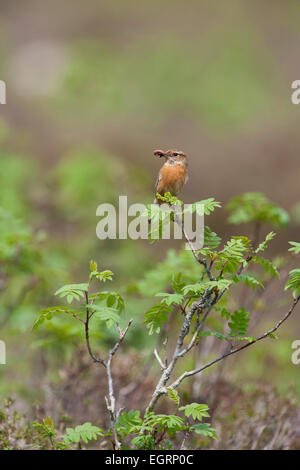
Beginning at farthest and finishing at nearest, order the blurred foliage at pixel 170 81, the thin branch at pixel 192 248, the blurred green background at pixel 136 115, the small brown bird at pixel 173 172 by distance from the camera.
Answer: the blurred foliage at pixel 170 81 → the blurred green background at pixel 136 115 → the small brown bird at pixel 173 172 → the thin branch at pixel 192 248

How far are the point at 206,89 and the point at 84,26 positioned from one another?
22.0 ft

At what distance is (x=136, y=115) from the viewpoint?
15938 mm

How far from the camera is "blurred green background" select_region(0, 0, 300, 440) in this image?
648cm

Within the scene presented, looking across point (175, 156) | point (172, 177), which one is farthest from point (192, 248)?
point (175, 156)

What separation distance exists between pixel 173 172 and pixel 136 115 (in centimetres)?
1356

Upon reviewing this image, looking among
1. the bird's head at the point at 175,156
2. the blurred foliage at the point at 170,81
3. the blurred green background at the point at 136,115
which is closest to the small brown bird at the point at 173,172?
the bird's head at the point at 175,156

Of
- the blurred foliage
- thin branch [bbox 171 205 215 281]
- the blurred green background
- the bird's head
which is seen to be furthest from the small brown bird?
the blurred foliage

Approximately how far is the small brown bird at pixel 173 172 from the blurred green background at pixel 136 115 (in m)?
2.14

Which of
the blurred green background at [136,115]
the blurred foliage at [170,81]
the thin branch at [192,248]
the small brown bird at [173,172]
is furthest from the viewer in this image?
the blurred foliage at [170,81]

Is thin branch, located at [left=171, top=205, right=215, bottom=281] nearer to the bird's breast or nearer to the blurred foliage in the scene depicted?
the bird's breast

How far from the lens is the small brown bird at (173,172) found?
282 centimetres

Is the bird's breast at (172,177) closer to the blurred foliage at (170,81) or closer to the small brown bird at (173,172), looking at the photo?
the small brown bird at (173,172)
